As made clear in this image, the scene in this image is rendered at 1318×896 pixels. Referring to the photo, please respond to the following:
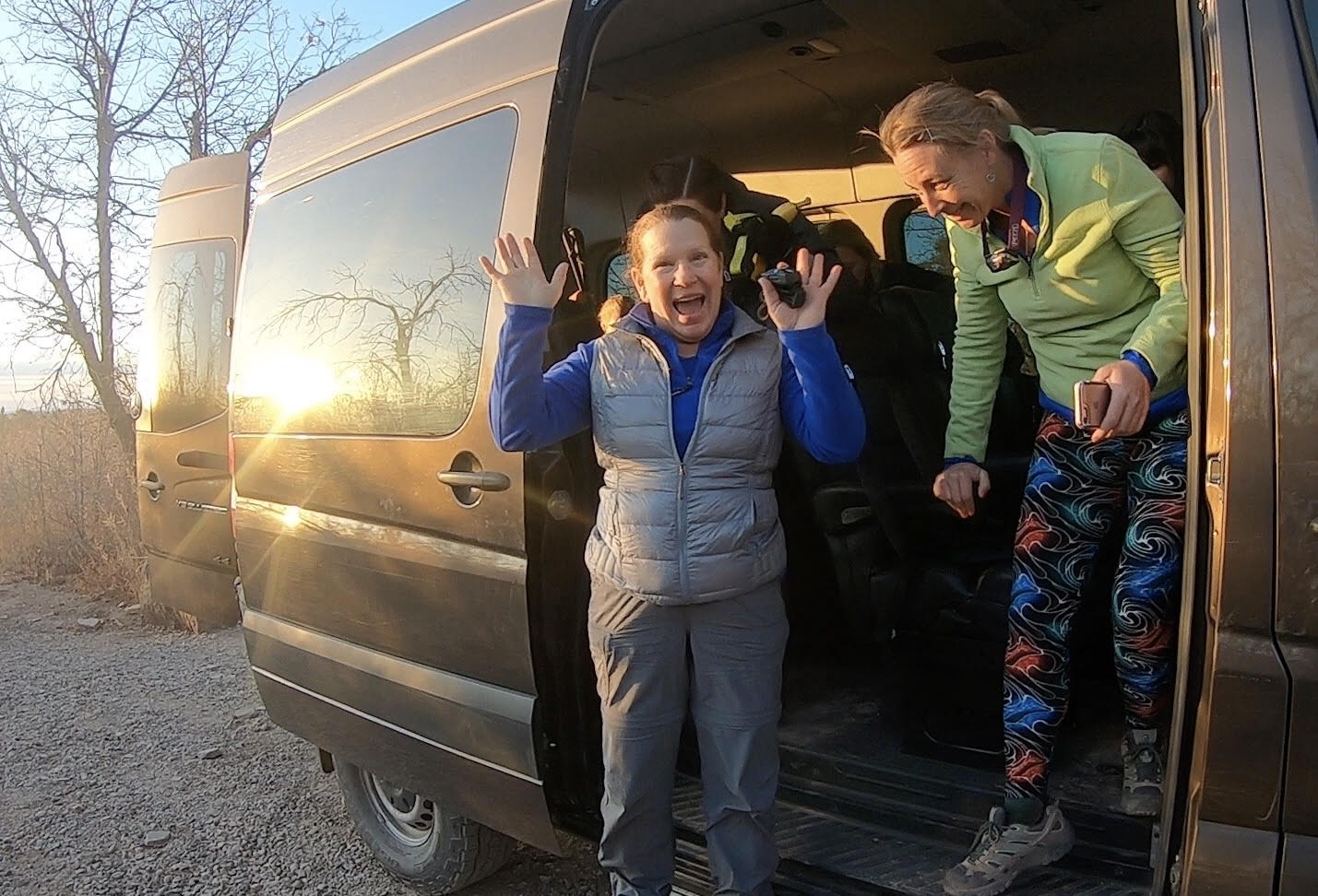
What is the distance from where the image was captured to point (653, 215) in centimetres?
218

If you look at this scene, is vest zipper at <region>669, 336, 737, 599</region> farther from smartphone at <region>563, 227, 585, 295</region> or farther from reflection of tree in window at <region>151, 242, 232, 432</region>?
reflection of tree in window at <region>151, 242, 232, 432</region>

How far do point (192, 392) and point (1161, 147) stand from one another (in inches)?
164

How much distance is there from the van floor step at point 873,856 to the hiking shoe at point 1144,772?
6.4 inches

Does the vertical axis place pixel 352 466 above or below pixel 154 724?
above

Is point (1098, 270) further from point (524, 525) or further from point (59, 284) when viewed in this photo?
point (59, 284)

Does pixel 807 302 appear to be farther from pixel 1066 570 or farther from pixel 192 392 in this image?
pixel 192 392

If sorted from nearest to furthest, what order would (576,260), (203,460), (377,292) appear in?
1. (576,260)
2. (377,292)
3. (203,460)

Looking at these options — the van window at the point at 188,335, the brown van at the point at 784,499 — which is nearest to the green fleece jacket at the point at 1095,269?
the brown van at the point at 784,499

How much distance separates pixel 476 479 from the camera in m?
2.34

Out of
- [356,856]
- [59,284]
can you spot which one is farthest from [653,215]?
[59,284]

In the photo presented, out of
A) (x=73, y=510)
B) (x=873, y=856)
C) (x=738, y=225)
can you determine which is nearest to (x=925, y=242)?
(x=738, y=225)

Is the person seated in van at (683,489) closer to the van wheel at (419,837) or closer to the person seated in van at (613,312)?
the person seated in van at (613,312)

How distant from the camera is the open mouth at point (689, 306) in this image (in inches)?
83.5

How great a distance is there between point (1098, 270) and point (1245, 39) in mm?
563
